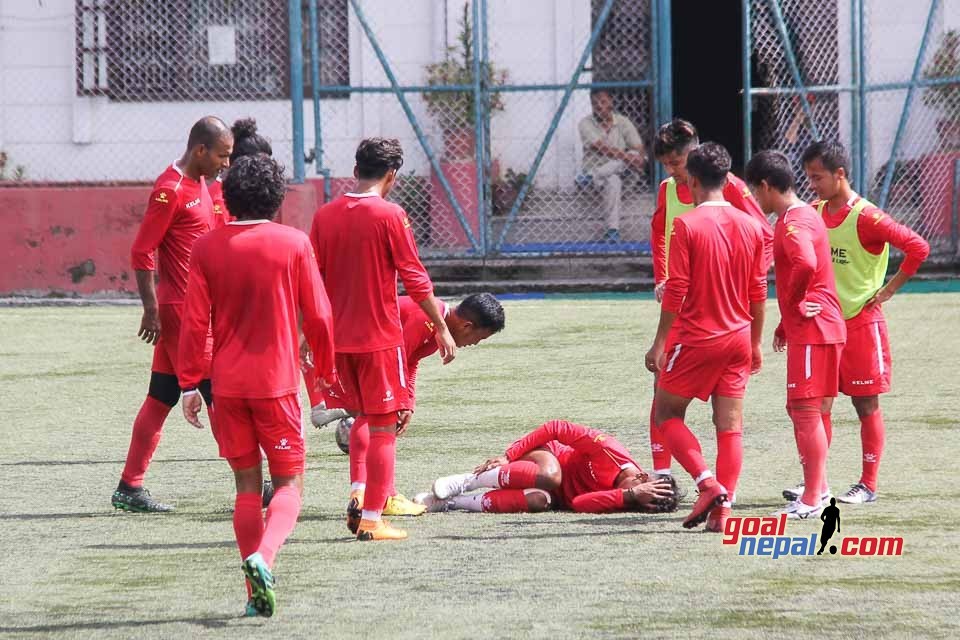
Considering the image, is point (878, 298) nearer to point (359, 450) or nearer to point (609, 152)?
point (359, 450)

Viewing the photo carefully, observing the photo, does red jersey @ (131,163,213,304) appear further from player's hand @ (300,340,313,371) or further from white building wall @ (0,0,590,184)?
white building wall @ (0,0,590,184)

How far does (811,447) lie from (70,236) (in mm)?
10099

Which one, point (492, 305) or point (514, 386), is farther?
point (514, 386)

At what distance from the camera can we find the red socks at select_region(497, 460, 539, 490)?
7.01m

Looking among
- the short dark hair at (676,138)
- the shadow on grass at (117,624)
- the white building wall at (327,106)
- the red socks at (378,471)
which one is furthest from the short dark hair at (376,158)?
the white building wall at (327,106)

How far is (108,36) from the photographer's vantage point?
18562 mm

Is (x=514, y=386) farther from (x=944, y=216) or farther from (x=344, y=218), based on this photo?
(x=944, y=216)

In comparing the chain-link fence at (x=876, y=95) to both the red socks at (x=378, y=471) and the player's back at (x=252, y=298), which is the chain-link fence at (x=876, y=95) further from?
the player's back at (x=252, y=298)

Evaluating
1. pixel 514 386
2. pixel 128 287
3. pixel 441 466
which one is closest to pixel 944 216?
pixel 514 386

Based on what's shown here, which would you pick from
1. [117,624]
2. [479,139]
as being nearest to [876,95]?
[479,139]

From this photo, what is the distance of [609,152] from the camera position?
16.1 meters

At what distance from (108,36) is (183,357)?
14.0 m

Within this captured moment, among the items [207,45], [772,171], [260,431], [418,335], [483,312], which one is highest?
[207,45]

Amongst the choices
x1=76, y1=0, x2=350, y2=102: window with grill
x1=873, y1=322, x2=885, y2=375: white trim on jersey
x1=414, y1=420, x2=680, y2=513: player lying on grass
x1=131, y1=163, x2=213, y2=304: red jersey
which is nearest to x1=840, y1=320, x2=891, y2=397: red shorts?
x1=873, y1=322, x2=885, y2=375: white trim on jersey
